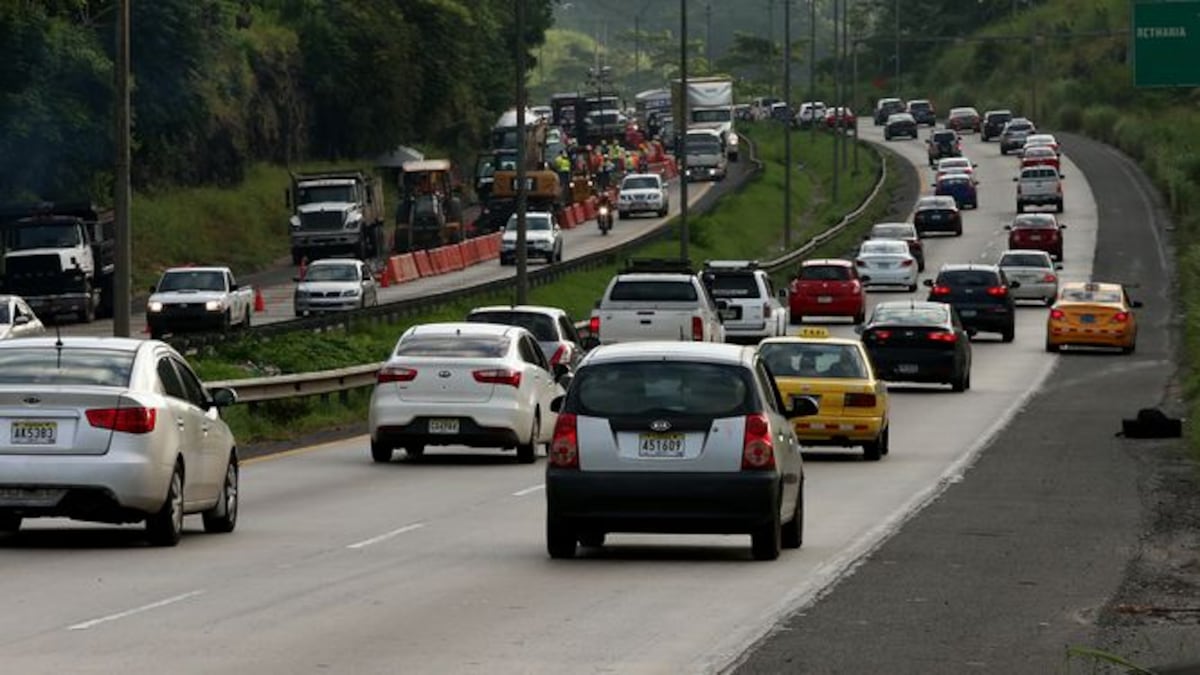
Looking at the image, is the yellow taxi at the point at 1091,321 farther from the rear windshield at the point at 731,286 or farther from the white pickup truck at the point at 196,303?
the white pickup truck at the point at 196,303

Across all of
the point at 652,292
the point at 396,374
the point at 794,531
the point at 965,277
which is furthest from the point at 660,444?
the point at 965,277

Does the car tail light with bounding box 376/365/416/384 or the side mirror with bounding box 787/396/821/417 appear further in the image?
the car tail light with bounding box 376/365/416/384

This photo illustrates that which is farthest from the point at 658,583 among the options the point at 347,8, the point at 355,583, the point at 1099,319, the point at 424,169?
the point at 347,8

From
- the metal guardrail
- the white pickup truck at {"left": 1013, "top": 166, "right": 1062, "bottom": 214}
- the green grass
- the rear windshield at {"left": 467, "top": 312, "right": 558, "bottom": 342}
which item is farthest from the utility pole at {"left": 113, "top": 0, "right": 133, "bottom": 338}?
the white pickup truck at {"left": 1013, "top": 166, "right": 1062, "bottom": 214}

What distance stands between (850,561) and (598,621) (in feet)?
15.0

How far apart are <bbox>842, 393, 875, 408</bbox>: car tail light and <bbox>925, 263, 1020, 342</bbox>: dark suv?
2845 centimetres

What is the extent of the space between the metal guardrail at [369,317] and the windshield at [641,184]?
9.83ft

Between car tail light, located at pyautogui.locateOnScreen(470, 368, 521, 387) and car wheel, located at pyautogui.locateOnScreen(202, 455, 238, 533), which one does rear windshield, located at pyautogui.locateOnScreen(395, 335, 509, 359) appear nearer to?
car tail light, located at pyautogui.locateOnScreen(470, 368, 521, 387)

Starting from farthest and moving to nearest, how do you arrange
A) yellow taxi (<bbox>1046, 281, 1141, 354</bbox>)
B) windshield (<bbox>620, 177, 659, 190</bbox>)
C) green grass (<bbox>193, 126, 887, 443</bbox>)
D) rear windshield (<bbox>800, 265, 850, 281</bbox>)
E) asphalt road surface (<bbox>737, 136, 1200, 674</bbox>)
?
windshield (<bbox>620, 177, 659, 190</bbox>) → rear windshield (<bbox>800, 265, 850, 281</bbox>) → yellow taxi (<bbox>1046, 281, 1141, 354</bbox>) → green grass (<bbox>193, 126, 887, 443</bbox>) → asphalt road surface (<bbox>737, 136, 1200, 674</bbox>)

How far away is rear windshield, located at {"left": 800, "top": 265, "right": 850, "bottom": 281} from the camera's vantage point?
222 feet

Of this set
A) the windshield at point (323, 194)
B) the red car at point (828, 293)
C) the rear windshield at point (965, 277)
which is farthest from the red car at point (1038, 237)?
the rear windshield at point (965, 277)

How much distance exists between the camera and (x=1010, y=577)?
64.8 feet

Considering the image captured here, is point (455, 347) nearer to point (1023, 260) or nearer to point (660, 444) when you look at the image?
point (660, 444)

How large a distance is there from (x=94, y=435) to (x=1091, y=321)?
140ft
